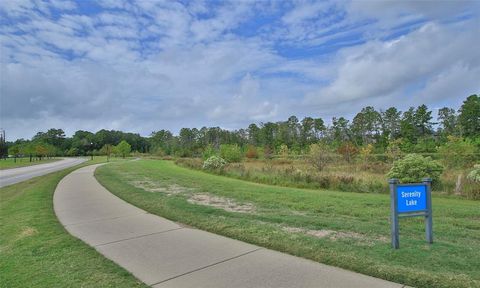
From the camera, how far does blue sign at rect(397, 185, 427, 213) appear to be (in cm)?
496

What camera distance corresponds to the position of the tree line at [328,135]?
203 feet

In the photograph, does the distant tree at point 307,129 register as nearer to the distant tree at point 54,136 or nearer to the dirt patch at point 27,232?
the dirt patch at point 27,232

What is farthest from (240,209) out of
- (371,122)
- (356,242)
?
(371,122)

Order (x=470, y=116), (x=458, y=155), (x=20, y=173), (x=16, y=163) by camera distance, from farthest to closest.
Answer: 1. (x=470, y=116)
2. (x=16, y=163)
3. (x=20, y=173)
4. (x=458, y=155)

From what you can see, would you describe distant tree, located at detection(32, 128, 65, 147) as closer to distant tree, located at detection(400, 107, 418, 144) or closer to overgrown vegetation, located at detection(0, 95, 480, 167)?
overgrown vegetation, located at detection(0, 95, 480, 167)

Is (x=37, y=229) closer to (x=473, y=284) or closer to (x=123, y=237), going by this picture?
(x=123, y=237)

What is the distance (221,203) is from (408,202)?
18.3 ft

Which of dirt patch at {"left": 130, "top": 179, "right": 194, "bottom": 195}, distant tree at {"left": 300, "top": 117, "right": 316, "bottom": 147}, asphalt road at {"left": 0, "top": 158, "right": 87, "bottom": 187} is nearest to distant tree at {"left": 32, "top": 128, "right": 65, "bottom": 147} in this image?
distant tree at {"left": 300, "top": 117, "right": 316, "bottom": 147}

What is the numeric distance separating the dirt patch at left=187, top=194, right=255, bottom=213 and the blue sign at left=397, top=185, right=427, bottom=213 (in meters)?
4.04

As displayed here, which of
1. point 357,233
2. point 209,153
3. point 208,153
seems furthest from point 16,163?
point 357,233

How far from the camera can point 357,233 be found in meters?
5.84

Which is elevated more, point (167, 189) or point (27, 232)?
point (167, 189)

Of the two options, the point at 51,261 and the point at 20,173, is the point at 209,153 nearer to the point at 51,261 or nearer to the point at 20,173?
the point at 20,173

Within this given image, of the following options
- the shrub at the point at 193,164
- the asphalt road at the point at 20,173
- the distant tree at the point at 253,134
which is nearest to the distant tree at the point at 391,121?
the distant tree at the point at 253,134
